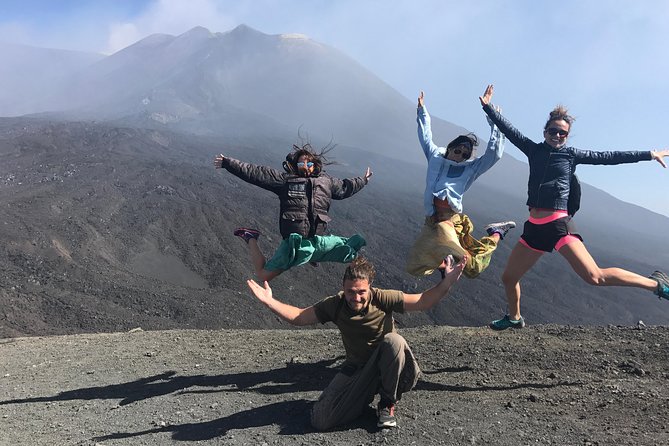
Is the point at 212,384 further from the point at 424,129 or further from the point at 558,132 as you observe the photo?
the point at 558,132

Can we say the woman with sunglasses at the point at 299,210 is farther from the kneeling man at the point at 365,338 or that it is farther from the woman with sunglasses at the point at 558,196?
the woman with sunglasses at the point at 558,196

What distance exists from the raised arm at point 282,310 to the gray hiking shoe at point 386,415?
2.68 feet

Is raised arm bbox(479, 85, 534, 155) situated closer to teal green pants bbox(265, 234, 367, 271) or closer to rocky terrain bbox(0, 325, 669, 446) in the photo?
teal green pants bbox(265, 234, 367, 271)

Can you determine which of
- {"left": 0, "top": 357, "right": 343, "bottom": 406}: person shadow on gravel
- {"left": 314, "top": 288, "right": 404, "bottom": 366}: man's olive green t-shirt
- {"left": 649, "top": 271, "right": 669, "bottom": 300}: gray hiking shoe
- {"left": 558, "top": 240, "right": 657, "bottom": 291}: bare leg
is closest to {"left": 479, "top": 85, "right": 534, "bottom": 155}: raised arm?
{"left": 558, "top": 240, "right": 657, "bottom": 291}: bare leg

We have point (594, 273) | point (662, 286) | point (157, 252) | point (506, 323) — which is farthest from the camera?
point (157, 252)

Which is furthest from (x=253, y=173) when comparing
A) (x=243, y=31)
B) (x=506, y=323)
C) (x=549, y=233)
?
(x=243, y=31)

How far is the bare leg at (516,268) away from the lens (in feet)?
14.1

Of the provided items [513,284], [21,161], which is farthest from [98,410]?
[21,161]

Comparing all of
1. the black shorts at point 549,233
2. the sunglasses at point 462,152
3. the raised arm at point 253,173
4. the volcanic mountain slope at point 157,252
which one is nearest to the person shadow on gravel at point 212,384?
the raised arm at point 253,173

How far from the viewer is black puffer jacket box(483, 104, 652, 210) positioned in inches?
159

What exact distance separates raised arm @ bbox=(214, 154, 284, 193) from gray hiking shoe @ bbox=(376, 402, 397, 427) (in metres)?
2.26

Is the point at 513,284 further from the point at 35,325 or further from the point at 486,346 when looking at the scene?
the point at 35,325

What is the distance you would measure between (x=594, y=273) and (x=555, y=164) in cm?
106

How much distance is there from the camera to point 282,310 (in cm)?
318
